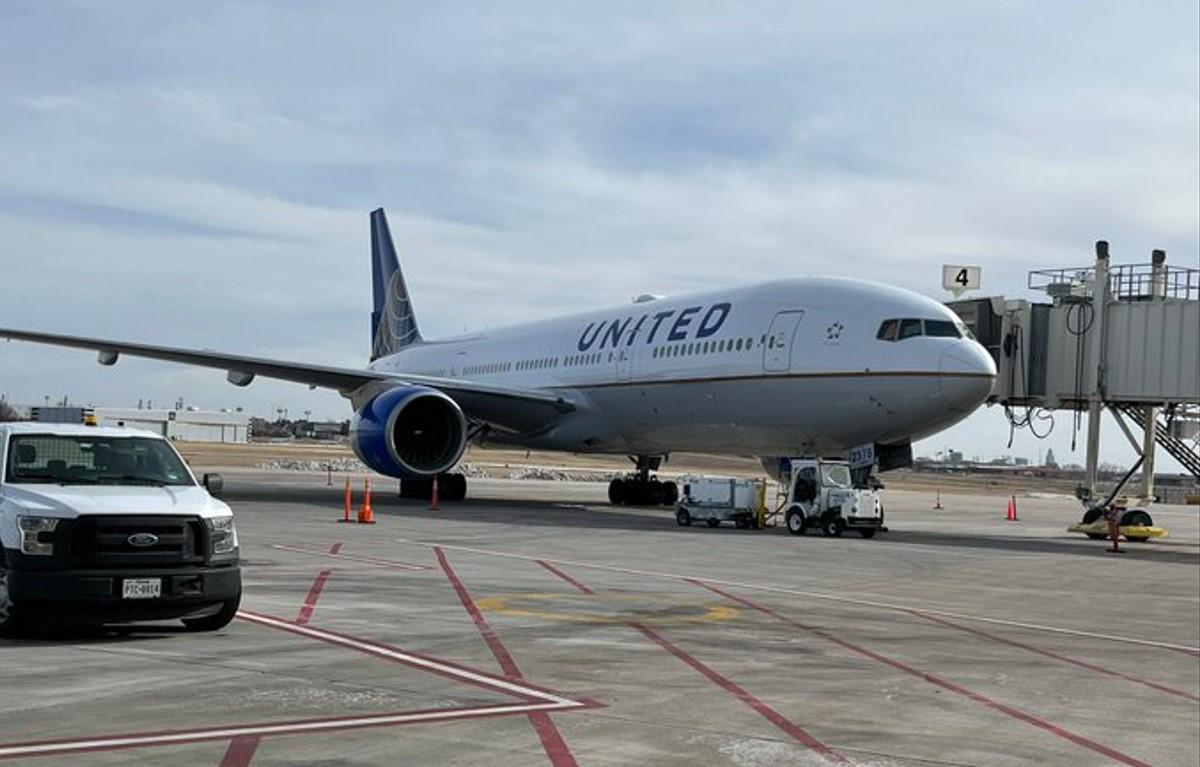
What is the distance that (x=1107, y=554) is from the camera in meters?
22.9

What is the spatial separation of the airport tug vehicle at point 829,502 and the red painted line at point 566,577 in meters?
7.80

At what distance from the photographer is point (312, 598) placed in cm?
1276

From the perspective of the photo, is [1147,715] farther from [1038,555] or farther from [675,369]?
[675,369]

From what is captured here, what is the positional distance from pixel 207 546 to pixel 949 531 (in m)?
21.2

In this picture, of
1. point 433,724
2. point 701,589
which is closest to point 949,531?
point 701,589

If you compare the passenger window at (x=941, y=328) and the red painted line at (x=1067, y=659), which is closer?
the red painted line at (x=1067, y=659)

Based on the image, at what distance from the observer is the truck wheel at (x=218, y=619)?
34.3 feet

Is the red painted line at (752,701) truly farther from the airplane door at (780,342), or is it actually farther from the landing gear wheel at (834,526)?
the airplane door at (780,342)

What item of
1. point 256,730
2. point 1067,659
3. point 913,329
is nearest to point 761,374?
point 913,329

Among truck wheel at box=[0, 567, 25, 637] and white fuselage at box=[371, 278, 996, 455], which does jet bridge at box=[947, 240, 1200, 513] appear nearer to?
white fuselage at box=[371, 278, 996, 455]

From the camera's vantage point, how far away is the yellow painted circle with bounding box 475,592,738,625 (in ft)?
39.8

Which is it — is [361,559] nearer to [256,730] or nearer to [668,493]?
[256,730]

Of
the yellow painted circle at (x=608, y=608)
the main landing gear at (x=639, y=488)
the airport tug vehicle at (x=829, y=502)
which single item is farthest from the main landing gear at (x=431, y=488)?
the yellow painted circle at (x=608, y=608)

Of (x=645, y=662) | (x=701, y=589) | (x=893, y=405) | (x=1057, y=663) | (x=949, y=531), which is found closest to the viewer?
(x=645, y=662)
